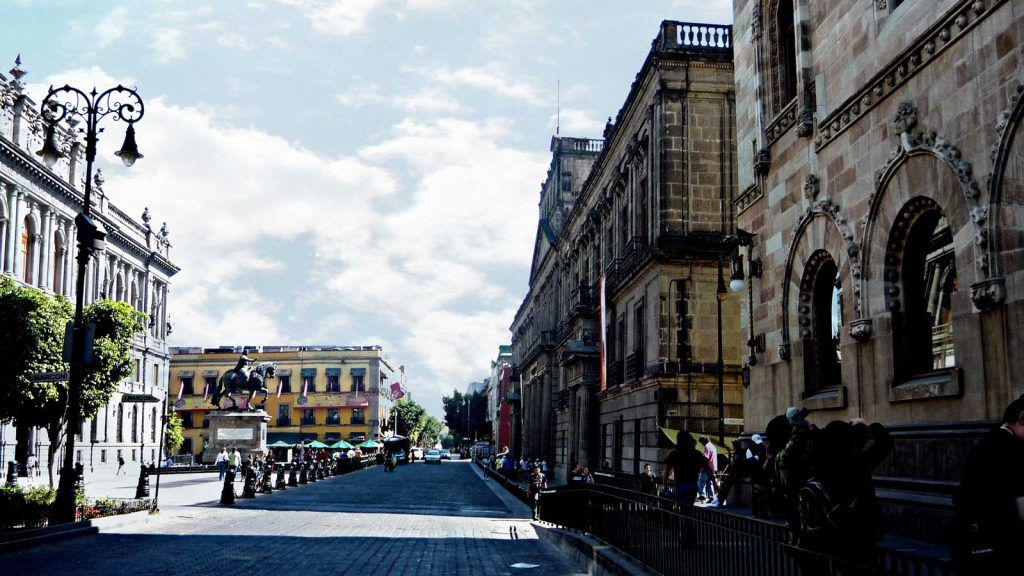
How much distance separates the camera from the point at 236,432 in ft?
136

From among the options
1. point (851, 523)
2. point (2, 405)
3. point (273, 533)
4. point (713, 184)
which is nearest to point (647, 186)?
point (713, 184)

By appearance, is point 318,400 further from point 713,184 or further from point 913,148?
point 913,148

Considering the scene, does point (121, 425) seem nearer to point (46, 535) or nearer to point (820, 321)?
point (46, 535)

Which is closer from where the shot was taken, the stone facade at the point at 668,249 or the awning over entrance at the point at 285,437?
the stone facade at the point at 668,249

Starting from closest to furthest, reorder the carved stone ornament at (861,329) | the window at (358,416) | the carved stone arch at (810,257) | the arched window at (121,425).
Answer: the carved stone ornament at (861,329) → the carved stone arch at (810,257) → the arched window at (121,425) → the window at (358,416)

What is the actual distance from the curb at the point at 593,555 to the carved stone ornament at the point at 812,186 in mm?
6153

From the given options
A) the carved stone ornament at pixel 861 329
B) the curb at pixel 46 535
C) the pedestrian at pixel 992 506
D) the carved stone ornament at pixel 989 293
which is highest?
the carved stone ornament at pixel 989 293

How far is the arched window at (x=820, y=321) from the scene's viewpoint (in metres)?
14.1

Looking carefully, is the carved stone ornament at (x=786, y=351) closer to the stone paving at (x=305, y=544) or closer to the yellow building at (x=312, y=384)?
the stone paving at (x=305, y=544)

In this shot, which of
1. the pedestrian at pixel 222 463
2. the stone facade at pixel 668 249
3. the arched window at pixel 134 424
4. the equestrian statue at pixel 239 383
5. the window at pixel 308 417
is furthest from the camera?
the window at pixel 308 417

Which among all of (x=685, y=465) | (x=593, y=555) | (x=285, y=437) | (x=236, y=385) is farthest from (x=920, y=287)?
(x=285, y=437)

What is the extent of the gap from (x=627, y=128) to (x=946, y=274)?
23425mm

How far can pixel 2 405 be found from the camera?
87.3ft

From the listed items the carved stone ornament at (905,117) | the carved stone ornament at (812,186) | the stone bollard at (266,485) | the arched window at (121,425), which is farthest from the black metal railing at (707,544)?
the arched window at (121,425)
